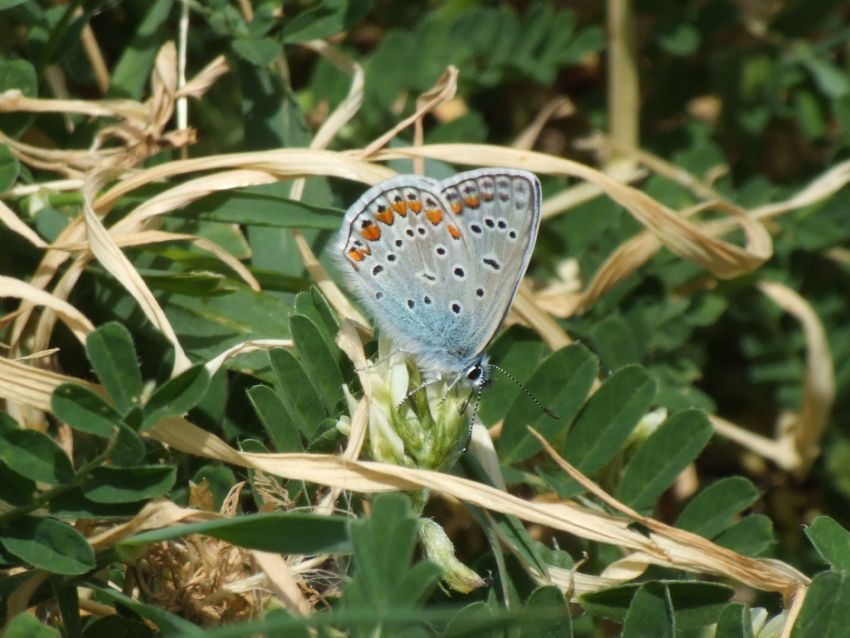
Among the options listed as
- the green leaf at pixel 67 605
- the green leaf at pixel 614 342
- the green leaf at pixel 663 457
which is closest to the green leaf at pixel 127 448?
the green leaf at pixel 67 605

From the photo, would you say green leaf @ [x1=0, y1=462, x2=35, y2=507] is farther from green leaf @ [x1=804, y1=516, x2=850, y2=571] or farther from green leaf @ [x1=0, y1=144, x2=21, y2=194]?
green leaf @ [x1=804, y1=516, x2=850, y2=571]

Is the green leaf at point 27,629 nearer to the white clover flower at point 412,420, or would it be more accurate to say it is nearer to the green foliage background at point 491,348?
the green foliage background at point 491,348

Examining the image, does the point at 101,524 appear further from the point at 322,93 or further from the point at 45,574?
the point at 322,93

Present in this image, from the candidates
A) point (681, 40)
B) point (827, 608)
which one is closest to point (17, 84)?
point (827, 608)

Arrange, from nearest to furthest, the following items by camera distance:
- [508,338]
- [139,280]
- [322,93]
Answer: [139,280] < [508,338] < [322,93]

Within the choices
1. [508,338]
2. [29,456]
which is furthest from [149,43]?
[29,456]
